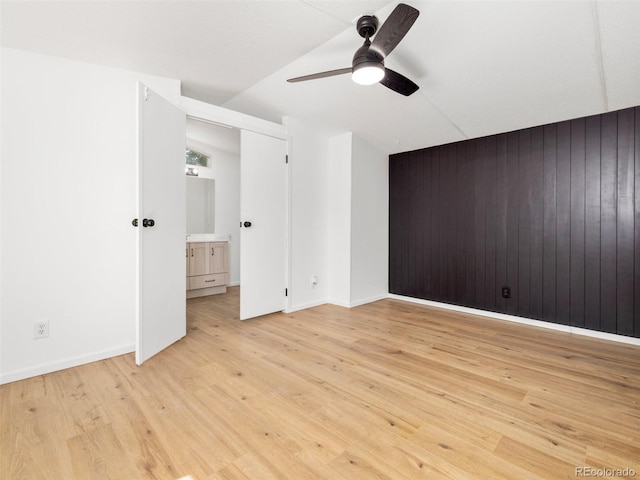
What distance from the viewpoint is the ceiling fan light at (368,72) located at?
5.97 ft

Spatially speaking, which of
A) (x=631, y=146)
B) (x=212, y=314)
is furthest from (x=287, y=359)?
(x=631, y=146)

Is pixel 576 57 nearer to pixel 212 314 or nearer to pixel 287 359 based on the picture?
pixel 287 359

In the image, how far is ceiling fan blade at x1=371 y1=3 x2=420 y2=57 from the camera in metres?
1.55

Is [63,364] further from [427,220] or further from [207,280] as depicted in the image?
[427,220]

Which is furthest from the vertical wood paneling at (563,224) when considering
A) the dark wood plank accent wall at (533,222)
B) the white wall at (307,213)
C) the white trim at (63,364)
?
the white trim at (63,364)

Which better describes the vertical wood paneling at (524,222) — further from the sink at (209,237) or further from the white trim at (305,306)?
the sink at (209,237)

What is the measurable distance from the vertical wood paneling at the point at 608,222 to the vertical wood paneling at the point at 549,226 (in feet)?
1.16

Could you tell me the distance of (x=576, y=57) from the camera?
7.26 ft

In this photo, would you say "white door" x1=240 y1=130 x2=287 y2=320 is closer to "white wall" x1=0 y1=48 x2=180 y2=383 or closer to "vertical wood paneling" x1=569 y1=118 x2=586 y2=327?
"white wall" x1=0 y1=48 x2=180 y2=383

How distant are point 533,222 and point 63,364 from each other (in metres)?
4.40

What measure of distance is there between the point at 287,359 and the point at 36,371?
1727 millimetres

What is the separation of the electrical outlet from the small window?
11.1 ft

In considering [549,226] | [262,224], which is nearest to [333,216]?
[262,224]

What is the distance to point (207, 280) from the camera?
15.0 ft
